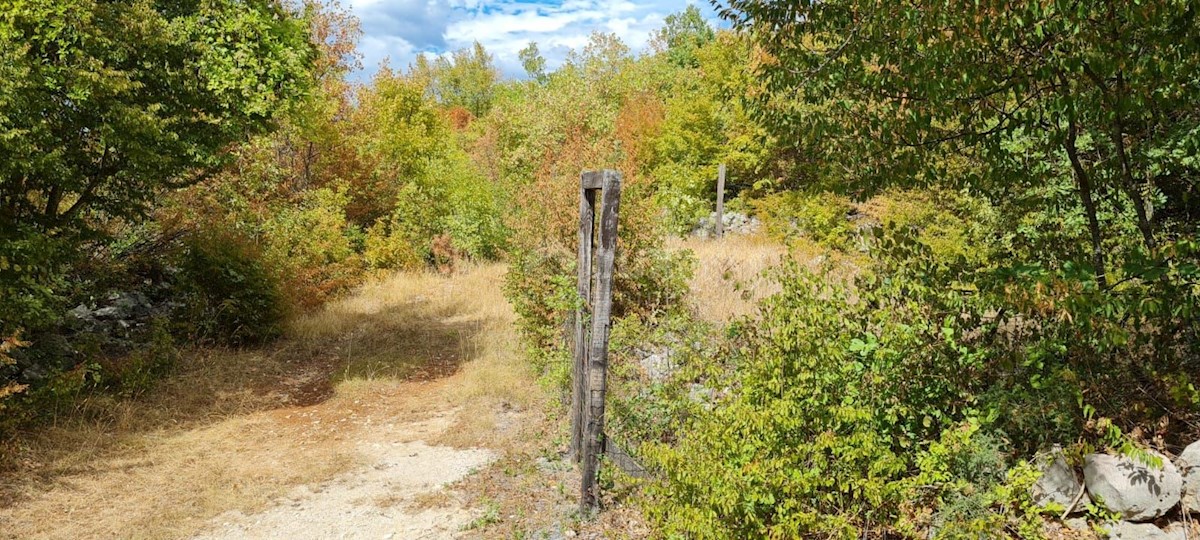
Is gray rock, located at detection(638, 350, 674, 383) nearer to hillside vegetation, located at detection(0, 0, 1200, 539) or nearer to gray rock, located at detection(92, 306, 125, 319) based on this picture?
hillside vegetation, located at detection(0, 0, 1200, 539)

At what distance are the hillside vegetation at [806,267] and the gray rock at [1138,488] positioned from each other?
0.49 feet

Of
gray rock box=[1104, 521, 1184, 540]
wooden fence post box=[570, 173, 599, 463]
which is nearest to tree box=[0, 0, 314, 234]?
wooden fence post box=[570, 173, 599, 463]

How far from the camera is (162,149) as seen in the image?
293 inches

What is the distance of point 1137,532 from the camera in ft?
12.5

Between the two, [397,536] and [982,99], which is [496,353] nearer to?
[397,536]

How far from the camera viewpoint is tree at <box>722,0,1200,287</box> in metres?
3.27

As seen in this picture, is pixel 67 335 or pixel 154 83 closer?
pixel 154 83

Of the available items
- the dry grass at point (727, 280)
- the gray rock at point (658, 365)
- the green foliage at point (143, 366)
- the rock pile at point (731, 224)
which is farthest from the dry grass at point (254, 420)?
the rock pile at point (731, 224)

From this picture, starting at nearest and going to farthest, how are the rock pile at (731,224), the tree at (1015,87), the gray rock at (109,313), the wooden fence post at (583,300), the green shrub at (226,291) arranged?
the tree at (1015,87) < the wooden fence post at (583,300) < the gray rock at (109,313) < the green shrub at (226,291) < the rock pile at (731,224)

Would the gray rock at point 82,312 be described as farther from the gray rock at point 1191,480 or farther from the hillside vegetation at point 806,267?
the gray rock at point 1191,480

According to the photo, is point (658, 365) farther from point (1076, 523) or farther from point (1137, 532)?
point (1137, 532)

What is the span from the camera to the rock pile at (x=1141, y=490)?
12.4ft

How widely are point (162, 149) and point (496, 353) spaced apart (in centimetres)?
473

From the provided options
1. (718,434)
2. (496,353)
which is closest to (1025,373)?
(718,434)
